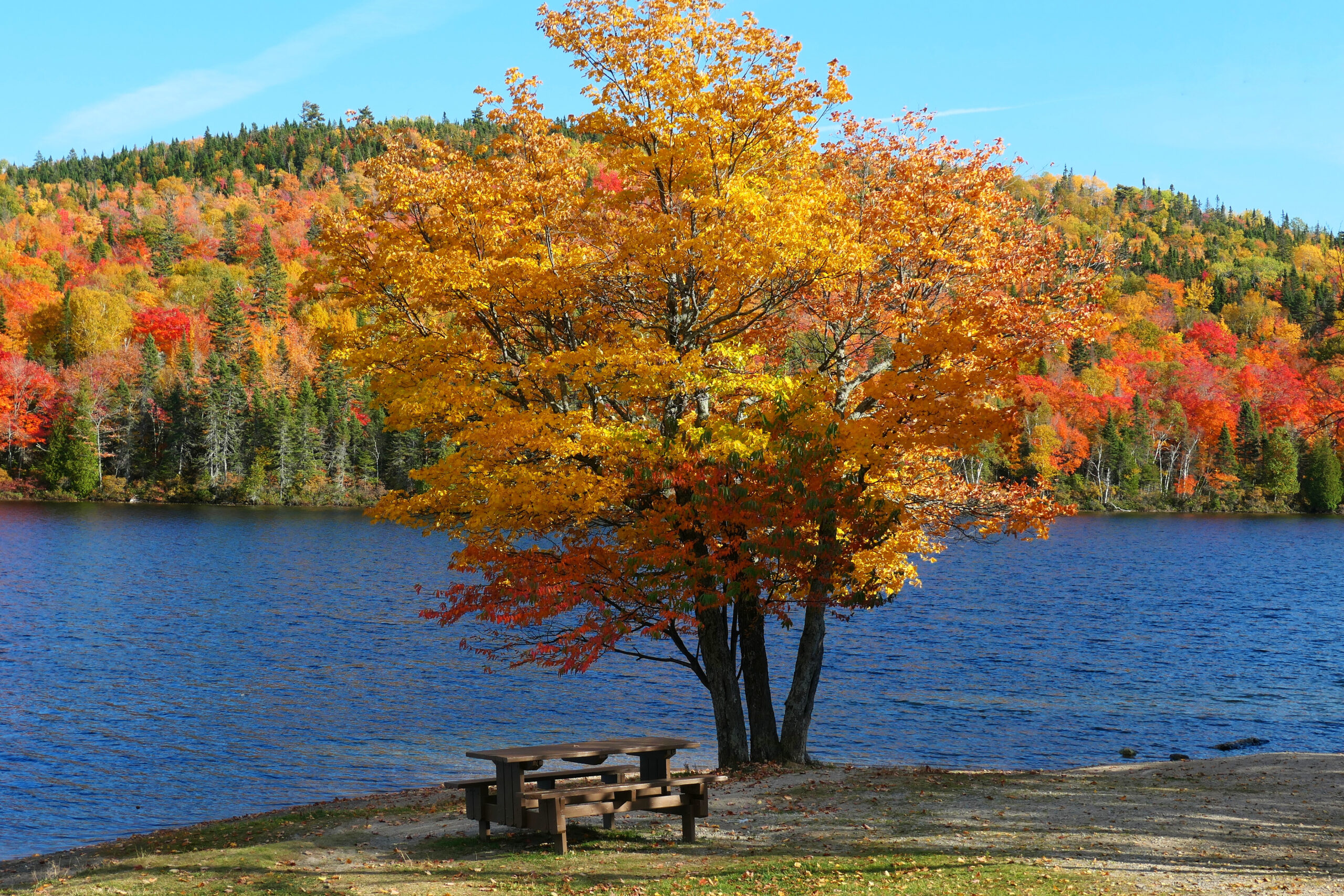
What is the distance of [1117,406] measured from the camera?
110312mm

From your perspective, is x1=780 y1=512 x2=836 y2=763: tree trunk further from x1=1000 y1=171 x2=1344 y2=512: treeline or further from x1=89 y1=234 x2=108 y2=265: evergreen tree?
x1=89 y1=234 x2=108 y2=265: evergreen tree

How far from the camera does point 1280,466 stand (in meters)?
109

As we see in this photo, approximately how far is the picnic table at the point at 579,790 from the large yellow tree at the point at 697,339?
3.11 meters

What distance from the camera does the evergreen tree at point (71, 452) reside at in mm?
94000

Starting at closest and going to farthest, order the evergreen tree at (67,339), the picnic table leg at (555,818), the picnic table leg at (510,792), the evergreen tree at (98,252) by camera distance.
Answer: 1. the picnic table leg at (555,818)
2. the picnic table leg at (510,792)
3. the evergreen tree at (67,339)
4. the evergreen tree at (98,252)

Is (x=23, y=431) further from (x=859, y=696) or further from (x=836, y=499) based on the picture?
(x=836, y=499)

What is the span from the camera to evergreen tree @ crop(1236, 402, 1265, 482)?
4178 inches

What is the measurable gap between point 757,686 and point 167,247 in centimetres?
14379

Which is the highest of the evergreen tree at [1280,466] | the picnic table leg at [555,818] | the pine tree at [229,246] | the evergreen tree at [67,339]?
the pine tree at [229,246]

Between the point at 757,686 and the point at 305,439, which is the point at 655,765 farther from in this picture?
the point at 305,439

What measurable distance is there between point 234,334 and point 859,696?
93072 millimetres

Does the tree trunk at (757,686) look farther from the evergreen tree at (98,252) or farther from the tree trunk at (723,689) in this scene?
the evergreen tree at (98,252)

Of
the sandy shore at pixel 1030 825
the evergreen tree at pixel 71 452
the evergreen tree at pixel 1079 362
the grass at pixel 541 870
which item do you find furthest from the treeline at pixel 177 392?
the grass at pixel 541 870

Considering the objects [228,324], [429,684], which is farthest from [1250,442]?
[228,324]
